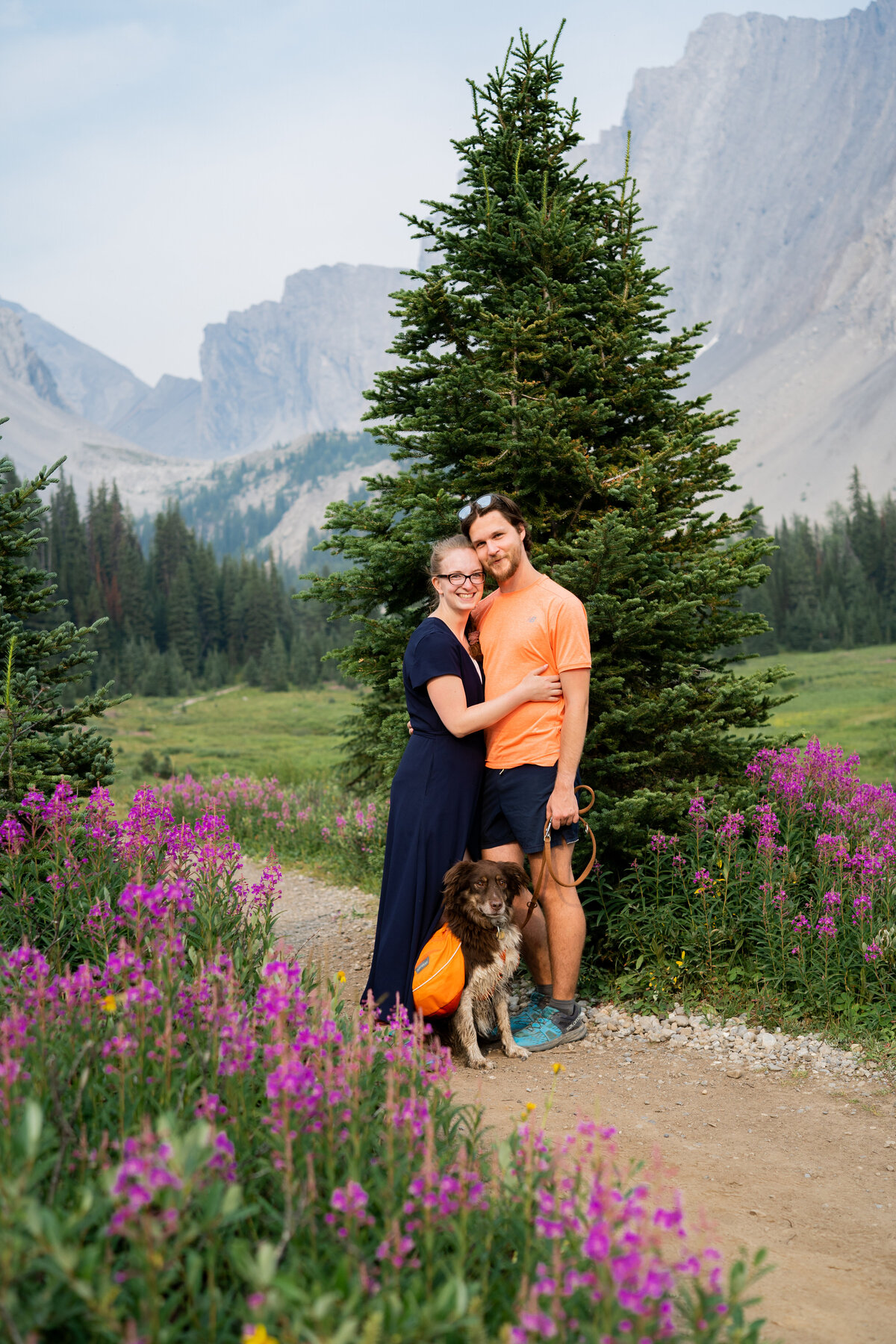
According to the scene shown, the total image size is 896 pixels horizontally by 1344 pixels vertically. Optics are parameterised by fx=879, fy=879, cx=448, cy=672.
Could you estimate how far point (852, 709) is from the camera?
94.6 feet

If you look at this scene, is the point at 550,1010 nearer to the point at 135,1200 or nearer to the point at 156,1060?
the point at 156,1060

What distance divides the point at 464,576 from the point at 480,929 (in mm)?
1879

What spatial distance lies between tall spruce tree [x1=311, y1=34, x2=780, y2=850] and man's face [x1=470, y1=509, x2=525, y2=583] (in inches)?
40.1

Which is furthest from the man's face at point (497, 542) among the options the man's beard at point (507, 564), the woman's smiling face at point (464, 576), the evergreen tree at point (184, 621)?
the evergreen tree at point (184, 621)

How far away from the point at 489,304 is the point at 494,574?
3.25 metres

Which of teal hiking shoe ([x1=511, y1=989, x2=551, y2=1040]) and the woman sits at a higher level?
the woman

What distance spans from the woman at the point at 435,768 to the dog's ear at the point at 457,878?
6.4 inches

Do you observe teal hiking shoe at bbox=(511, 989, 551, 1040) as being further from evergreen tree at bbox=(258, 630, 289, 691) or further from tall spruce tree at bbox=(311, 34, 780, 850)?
Answer: evergreen tree at bbox=(258, 630, 289, 691)

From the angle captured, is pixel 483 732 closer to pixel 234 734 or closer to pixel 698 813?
pixel 698 813

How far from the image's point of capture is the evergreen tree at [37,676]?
5.71m

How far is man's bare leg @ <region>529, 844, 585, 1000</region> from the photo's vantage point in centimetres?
504

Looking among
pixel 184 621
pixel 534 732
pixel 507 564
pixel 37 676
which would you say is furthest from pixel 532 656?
pixel 184 621

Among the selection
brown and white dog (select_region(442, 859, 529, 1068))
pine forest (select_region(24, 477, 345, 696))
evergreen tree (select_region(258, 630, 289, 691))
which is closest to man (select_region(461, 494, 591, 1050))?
brown and white dog (select_region(442, 859, 529, 1068))

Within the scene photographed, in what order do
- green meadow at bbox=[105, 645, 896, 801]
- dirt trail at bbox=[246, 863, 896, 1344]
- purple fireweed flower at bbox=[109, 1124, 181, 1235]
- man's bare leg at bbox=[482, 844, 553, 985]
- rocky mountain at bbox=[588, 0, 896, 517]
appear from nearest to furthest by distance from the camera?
purple fireweed flower at bbox=[109, 1124, 181, 1235]
dirt trail at bbox=[246, 863, 896, 1344]
man's bare leg at bbox=[482, 844, 553, 985]
green meadow at bbox=[105, 645, 896, 801]
rocky mountain at bbox=[588, 0, 896, 517]
